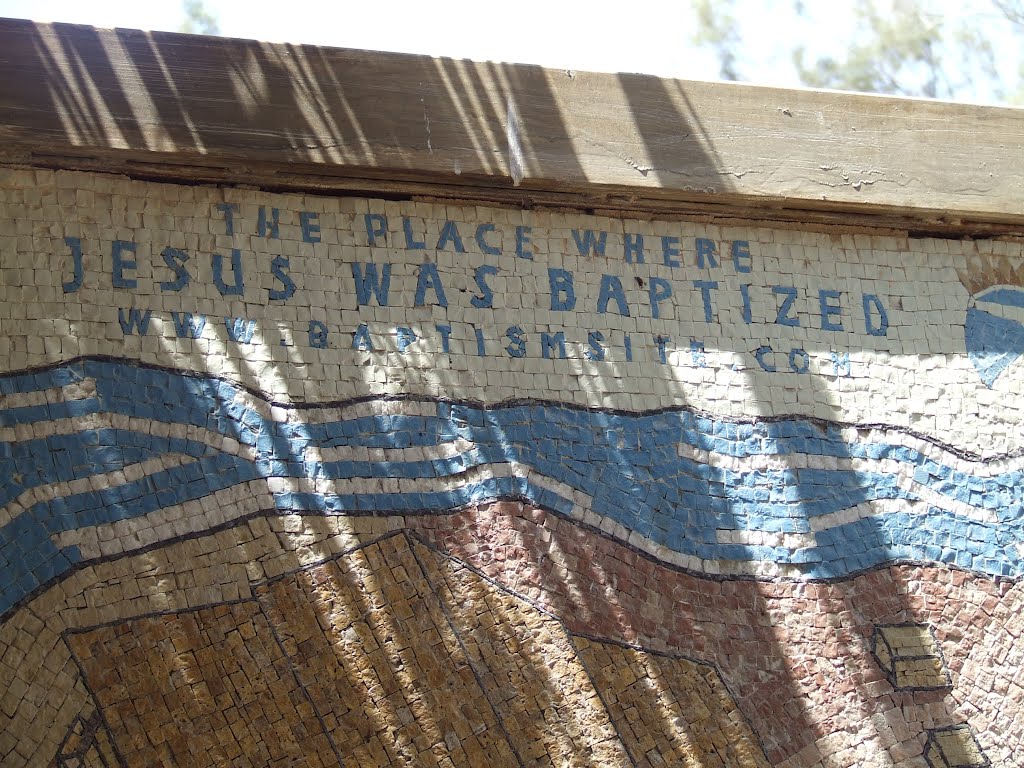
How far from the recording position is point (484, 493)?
4125 mm

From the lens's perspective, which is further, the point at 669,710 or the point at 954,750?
the point at 954,750

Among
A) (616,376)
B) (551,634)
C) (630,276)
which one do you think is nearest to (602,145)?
(630,276)

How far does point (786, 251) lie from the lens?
15.7ft

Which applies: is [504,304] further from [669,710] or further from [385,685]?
[669,710]

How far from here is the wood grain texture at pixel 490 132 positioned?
4008mm

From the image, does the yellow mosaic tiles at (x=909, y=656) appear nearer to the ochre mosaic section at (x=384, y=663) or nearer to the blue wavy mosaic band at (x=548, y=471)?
the blue wavy mosaic band at (x=548, y=471)

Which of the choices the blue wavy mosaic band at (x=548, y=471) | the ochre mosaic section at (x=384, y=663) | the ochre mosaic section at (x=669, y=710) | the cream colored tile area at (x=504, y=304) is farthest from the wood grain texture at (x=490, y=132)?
the ochre mosaic section at (x=669, y=710)

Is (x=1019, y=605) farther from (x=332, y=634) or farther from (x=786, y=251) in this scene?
(x=332, y=634)

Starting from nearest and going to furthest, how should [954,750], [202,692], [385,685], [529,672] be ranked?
[202,692]
[385,685]
[529,672]
[954,750]

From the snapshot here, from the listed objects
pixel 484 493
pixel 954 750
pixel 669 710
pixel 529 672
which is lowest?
pixel 954 750

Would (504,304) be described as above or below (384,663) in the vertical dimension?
above

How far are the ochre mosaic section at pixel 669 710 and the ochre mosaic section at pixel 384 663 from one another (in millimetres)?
409

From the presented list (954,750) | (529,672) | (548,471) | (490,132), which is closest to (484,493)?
(548,471)

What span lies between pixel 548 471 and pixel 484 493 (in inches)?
9.5
